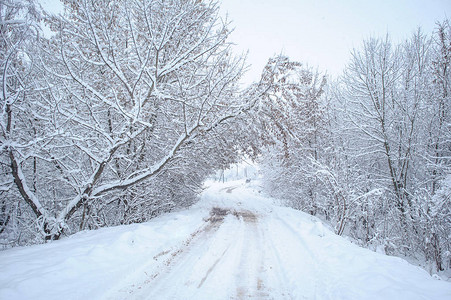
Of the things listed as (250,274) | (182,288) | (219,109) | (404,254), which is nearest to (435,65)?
(404,254)

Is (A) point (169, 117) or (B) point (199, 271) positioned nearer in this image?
(B) point (199, 271)

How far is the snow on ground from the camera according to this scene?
285 centimetres

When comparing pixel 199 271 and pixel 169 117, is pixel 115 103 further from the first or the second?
pixel 199 271

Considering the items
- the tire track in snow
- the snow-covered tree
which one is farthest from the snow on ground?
the snow-covered tree

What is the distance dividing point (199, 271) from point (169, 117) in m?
4.91

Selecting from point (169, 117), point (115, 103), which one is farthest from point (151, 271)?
point (169, 117)

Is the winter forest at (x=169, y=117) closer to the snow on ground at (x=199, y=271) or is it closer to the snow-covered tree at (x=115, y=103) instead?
the snow-covered tree at (x=115, y=103)

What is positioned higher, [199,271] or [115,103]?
[115,103]

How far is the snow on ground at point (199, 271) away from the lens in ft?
9.36

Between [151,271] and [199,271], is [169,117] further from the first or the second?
[199,271]

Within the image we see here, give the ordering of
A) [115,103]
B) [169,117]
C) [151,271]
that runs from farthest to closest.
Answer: [169,117] → [115,103] → [151,271]

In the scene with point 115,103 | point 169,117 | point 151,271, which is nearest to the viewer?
point 151,271

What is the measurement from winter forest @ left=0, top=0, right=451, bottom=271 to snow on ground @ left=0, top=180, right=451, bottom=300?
177 cm

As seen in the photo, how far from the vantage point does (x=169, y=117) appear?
7055 mm
